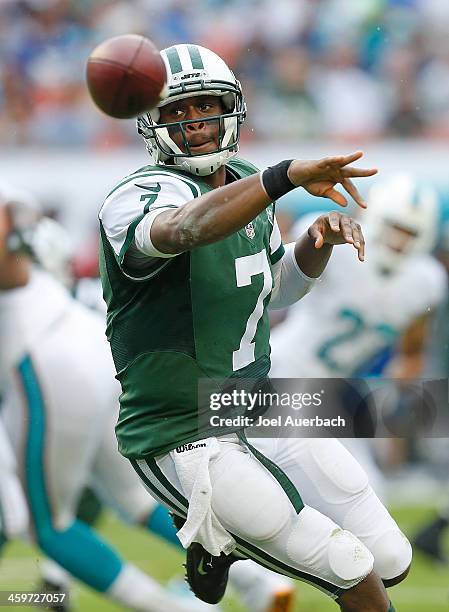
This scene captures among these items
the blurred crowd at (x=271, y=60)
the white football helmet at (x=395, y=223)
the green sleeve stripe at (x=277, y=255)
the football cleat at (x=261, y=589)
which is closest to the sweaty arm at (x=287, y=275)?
the green sleeve stripe at (x=277, y=255)

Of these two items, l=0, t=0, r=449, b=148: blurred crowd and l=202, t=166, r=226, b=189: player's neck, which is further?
l=0, t=0, r=449, b=148: blurred crowd

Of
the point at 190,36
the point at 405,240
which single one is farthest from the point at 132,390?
the point at 190,36

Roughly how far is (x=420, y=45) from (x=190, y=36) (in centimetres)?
189

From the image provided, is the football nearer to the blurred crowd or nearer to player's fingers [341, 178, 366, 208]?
player's fingers [341, 178, 366, 208]

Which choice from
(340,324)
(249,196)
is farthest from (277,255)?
(340,324)

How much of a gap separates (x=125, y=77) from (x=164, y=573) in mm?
3836

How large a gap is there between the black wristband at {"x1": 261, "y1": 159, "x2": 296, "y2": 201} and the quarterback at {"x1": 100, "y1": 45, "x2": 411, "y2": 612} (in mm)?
161

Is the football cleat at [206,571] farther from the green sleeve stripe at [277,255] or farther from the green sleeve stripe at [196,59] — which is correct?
the green sleeve stripe at [196,59]

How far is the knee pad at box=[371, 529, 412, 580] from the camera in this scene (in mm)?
3436

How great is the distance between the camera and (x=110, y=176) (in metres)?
9.01

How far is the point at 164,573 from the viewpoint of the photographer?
6418 millimetres

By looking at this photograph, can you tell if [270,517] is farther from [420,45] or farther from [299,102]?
[420,45]

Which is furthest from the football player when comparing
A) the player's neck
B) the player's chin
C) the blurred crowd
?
the blurred crowd

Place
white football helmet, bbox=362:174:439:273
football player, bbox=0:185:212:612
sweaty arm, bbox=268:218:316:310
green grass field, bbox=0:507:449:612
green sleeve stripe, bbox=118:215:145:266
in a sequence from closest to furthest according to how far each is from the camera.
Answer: green sleeve stripe, bbox=118:215:145:266 → sweaty arm, bbox=268:218:316:310 → football player, bbox=0:185:212:612 → green grass field, bbox=0:507:449:612 → white football helmet, bbox=362:174:439:273
